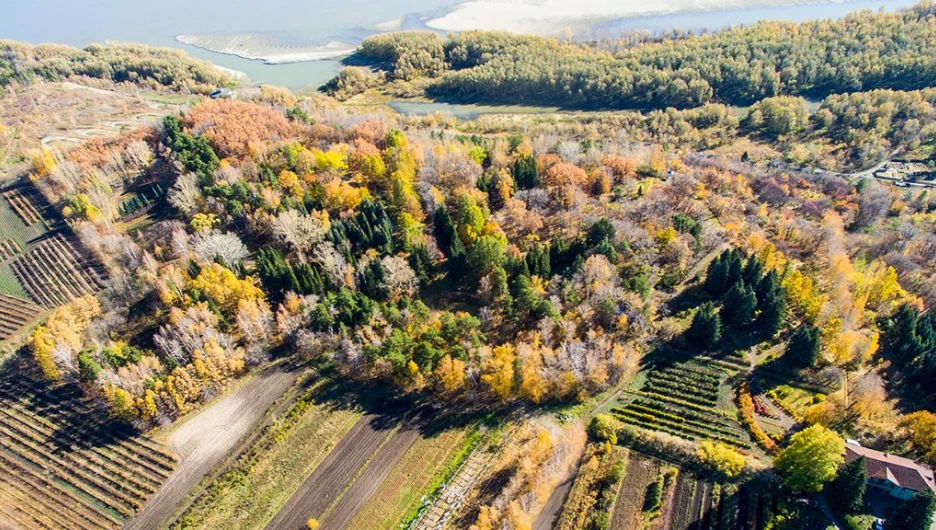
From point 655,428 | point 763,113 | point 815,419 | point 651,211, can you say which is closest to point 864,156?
point 763,113

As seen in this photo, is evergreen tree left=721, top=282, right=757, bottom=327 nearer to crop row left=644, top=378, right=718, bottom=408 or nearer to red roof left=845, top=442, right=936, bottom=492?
crop row left=644, top=378, right=718, bottom=408

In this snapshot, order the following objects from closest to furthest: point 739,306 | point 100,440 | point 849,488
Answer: point 849,488, point 100,440, point 739,306

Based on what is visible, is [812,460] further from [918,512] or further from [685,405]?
[685,405]

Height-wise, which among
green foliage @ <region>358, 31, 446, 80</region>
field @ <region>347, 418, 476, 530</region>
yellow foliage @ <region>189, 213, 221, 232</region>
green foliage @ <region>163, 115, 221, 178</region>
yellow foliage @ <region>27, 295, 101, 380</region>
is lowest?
field @ <region>347, 418, 476, 530</region>

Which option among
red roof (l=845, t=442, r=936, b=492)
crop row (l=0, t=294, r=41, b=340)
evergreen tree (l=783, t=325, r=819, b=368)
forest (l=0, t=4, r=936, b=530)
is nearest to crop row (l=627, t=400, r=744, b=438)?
forest (l=0, t=4, r=936, b=530)

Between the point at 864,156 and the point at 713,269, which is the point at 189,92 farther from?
the point at 864,156

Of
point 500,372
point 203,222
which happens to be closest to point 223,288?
point 203,222
